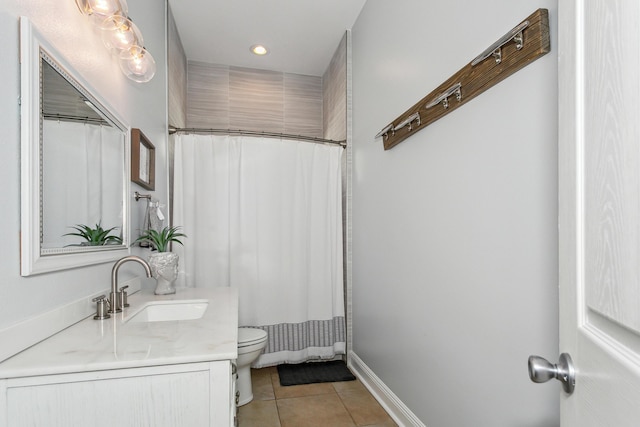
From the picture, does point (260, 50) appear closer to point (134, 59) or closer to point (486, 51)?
point (134, 59)

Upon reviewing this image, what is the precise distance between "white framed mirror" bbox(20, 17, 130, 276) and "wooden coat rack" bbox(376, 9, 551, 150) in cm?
A: 137

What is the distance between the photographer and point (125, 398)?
903 millimetres

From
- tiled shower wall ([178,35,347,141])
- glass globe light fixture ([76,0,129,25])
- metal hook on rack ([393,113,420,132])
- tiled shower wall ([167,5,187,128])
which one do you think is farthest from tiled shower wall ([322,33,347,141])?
glass globe light fixture ([76,0,129,25])

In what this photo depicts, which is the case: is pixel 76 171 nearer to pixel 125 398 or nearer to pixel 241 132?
pixel 125 398

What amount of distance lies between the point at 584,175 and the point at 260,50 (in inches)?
122

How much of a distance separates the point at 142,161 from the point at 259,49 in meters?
1.72

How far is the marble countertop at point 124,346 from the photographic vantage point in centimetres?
89

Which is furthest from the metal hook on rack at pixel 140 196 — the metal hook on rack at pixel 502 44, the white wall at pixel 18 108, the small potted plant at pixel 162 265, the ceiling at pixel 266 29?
the metal hook on rack at pixel 502 44

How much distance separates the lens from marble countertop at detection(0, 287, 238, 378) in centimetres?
89

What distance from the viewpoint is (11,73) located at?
3.16ft

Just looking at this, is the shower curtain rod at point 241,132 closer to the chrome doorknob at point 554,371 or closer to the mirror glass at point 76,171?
the mirror glass at point 76,171

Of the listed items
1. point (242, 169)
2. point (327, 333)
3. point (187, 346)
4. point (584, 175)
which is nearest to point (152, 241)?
point (242, 169)

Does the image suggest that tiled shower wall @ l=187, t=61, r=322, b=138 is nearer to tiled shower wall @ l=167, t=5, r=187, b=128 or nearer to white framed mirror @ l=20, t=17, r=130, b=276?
tiled shower wall @ l=167, t=5, r=187, b=128

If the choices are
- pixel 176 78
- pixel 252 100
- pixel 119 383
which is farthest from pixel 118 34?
pixel 252 100
